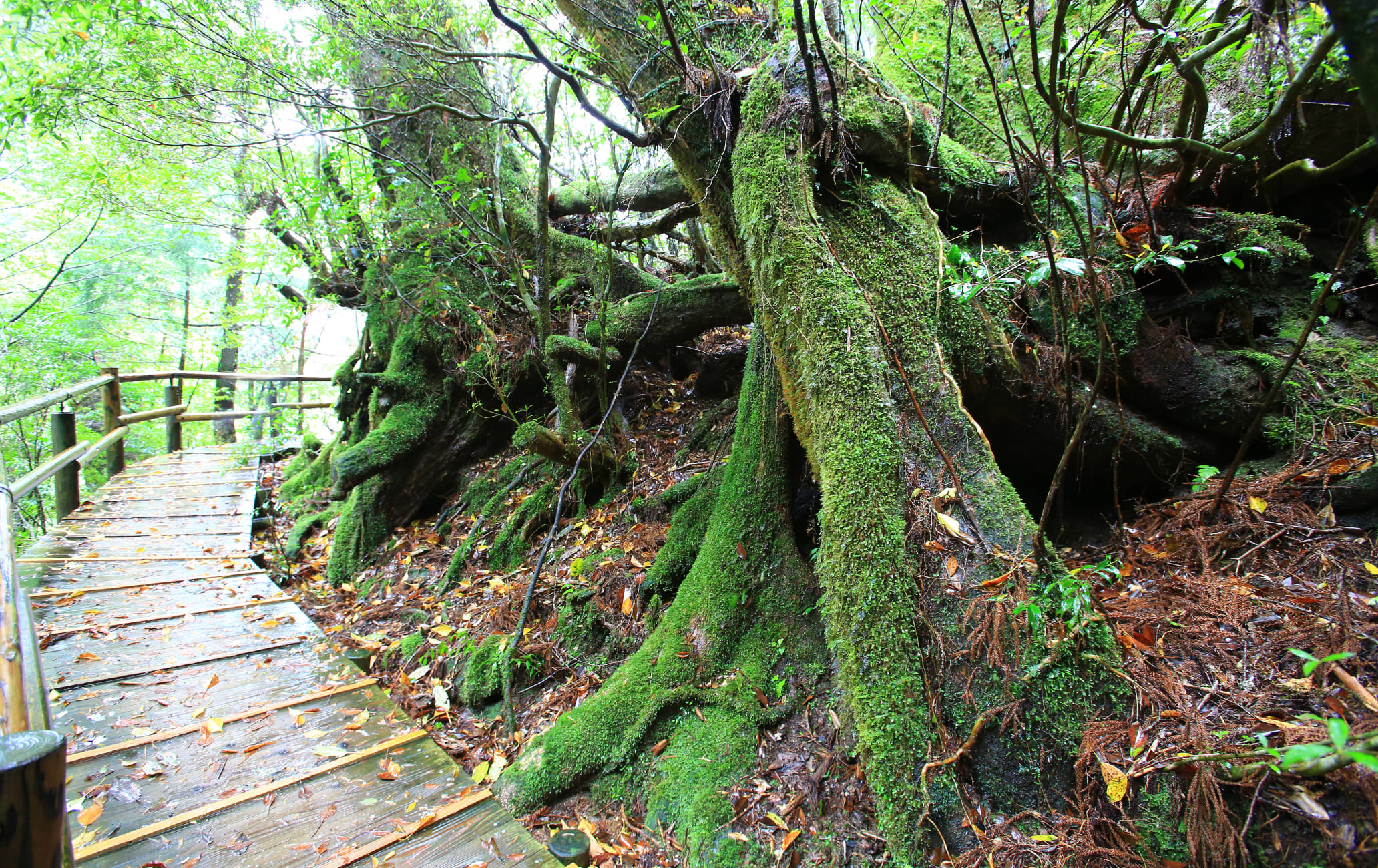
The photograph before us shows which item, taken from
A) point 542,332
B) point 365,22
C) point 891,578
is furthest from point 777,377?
point 365,22

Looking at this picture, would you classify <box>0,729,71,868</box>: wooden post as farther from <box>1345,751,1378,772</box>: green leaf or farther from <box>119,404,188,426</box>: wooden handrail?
<box>119,404,188,426</box>: wooden handrail

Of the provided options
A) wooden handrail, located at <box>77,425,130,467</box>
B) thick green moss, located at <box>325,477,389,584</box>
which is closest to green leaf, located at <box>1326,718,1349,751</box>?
thick green moss, located at <box>325,477,389,584</box>

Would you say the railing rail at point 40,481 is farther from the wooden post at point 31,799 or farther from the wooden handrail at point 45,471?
the wooden post at point 31,799

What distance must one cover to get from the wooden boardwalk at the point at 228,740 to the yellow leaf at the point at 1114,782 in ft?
7.20

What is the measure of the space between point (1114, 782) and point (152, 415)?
12.2 meters

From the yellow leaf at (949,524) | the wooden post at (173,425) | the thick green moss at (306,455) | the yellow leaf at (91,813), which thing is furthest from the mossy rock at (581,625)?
the wooden post at (173,425)

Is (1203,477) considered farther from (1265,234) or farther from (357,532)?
(357,532)

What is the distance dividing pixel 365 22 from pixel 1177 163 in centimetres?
625

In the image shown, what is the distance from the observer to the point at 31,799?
0.98 m

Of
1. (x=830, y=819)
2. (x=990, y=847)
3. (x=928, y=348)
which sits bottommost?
(x=830, y=819)

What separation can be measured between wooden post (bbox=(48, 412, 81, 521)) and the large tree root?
6900mm

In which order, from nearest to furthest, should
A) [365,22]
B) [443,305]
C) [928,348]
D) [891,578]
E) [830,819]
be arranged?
[891,578] → [830,819] → [928,348] → [365,22] → [443,305]

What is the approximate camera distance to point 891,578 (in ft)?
7.84

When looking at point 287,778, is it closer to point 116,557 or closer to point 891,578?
point 891,578
